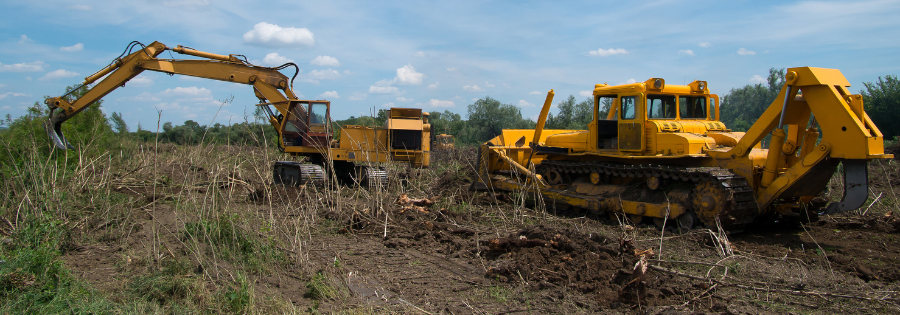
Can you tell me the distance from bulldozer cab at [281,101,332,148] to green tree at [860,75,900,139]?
21.1 metres

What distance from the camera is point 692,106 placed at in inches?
367

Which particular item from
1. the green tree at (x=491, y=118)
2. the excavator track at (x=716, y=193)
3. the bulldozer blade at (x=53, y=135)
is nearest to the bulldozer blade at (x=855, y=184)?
the excavator track at (x=716, y=193)

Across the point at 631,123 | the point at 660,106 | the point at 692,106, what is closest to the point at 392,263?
the point at 631,123

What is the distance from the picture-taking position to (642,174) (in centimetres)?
830

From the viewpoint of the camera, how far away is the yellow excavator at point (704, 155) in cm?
650

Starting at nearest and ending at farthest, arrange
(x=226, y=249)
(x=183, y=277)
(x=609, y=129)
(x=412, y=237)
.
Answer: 1. (x=183, y=277)
2. (x=226, y=249)
3. (x=412, y=237)
4. (x=609, y=129)

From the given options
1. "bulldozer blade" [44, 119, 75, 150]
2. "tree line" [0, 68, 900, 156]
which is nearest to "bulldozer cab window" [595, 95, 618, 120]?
"tree line" [0, 68, 900, 156]

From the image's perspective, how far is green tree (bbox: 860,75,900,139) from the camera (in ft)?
71.0

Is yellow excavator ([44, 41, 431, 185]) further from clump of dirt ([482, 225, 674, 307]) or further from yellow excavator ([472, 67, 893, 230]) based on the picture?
clump of dirt ([482, 225, 674, 307])

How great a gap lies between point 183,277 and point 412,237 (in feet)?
9.75

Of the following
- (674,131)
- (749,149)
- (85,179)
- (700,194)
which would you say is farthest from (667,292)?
(85,179)

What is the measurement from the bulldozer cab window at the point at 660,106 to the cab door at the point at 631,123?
0.18 m

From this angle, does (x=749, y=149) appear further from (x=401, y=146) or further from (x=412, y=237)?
(x=401, y=146)

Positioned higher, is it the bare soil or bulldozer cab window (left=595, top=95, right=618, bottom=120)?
bulldozer cab window (left=595, top=95, right=618, bottom=120)
